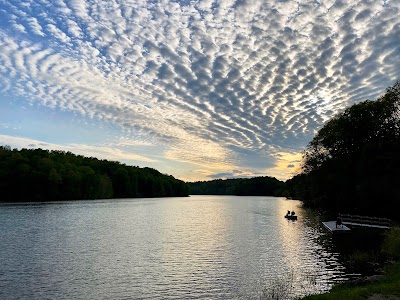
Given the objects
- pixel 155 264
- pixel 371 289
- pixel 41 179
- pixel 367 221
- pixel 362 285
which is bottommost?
pixel 155 264

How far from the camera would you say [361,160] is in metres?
64.7

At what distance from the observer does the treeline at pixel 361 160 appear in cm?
6059

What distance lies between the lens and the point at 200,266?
99.2 ft

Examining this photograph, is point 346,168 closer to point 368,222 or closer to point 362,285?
point 368,222

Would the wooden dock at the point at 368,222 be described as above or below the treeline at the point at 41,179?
below

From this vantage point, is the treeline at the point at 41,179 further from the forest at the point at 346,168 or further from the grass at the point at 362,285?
the grass at the point at 362,285

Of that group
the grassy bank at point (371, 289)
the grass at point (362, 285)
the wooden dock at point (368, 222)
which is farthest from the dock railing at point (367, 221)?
the grassy bank at point (371, 289)

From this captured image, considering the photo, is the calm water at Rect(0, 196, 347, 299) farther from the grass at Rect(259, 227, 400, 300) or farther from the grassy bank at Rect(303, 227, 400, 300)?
the grassy bank at Rect(303, 227, 400, 300)

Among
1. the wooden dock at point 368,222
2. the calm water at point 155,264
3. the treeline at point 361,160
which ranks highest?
the treeline at point 361,160

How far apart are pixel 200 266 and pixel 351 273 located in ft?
39.7

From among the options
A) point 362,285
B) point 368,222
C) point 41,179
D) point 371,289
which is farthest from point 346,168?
point 41,179

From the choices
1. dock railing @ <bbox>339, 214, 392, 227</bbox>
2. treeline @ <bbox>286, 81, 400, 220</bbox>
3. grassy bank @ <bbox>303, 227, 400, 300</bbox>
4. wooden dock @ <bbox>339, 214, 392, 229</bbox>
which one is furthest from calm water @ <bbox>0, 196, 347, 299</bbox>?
treeline @ <bbox>286, 81, 400, 220</bbox>

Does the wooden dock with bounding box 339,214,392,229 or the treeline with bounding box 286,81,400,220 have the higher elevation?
the treeline with bounding box 286,81,400,220

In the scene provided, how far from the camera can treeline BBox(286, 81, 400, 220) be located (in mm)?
60594
